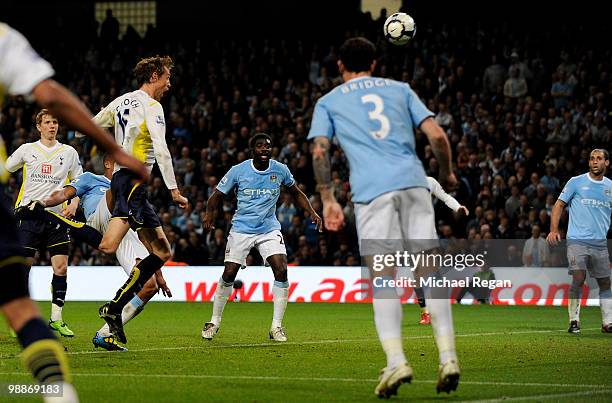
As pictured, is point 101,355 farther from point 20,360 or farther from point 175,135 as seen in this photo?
point 175,135

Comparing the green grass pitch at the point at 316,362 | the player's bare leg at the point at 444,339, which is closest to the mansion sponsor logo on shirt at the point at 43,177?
the green grass pitch at the point at 316,362

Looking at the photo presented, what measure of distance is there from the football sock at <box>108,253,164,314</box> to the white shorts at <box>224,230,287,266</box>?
272 cm

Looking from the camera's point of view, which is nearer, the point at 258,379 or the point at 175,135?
the point at 258,379

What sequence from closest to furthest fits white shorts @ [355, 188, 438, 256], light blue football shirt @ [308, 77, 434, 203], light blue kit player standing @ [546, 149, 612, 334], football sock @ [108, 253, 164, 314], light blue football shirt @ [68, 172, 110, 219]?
white shorts @ [355, 188, 438, 256] → light blue football shirt @ [308, 77, 434, 203] → football sock @ [108, 253, 164, 314] → light blue football shirt @ [68, 172, 110, 219] → light blue kit player standing @ [546, 149, 612, 334]

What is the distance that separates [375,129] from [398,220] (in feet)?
2.20

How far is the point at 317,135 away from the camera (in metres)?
8.12

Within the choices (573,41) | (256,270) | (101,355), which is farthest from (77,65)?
(101,355)

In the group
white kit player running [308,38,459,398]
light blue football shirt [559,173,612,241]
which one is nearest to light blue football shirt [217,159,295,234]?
light blue football shirt [559,173,612,241]

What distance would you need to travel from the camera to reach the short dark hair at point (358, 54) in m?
8.16

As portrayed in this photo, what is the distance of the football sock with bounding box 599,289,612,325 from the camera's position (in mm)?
15086

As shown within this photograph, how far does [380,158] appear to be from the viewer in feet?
26.5

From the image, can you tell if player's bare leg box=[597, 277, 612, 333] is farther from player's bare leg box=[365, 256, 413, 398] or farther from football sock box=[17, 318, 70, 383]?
football sock box=[17, 318, 70, 383]

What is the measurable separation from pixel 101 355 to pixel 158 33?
2265 cm

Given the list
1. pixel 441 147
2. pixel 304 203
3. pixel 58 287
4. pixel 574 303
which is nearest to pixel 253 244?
pixel 304 203
